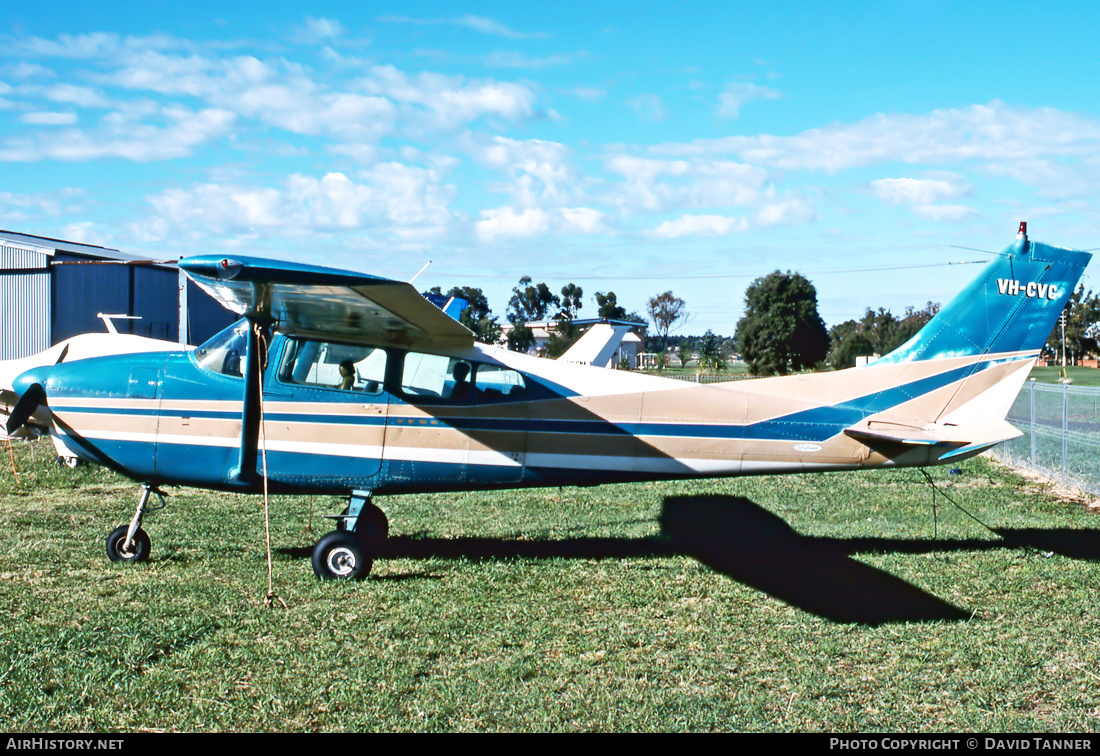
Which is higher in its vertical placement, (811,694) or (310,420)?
(310,420)

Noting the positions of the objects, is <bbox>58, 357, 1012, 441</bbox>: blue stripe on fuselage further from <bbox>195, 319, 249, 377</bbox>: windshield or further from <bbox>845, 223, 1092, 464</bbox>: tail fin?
<bbox>195, 319, 249, 377</bbox>: windshield

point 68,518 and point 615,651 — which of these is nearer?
point 615,651

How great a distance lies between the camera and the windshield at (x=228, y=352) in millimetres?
7027

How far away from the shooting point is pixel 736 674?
480cm

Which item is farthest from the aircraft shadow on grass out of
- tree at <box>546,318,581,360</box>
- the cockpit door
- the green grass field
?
tree at <box>546,318,581,360</box>

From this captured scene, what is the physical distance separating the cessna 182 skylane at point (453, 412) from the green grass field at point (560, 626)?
2.75 ft

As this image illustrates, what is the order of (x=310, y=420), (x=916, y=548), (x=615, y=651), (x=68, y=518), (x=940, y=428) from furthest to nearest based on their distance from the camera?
(x=68, y=518)
(x=916, y=548)
(x=940, y=428)
(x=310, y=420)
(x=615, y=651)

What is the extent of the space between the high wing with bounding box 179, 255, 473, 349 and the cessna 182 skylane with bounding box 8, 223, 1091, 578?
0.04 meters

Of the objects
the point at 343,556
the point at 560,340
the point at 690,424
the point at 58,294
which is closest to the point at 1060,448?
the point at 690,424

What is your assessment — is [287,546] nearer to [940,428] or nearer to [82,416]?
[82,416]

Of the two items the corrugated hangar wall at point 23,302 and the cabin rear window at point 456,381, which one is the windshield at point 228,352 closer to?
the cabin rear window at point 456,381

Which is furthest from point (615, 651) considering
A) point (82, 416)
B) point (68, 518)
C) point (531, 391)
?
point (68, 518)

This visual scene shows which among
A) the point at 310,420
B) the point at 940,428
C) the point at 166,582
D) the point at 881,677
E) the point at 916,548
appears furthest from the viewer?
the point at 916,548

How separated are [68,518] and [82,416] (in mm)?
2776
